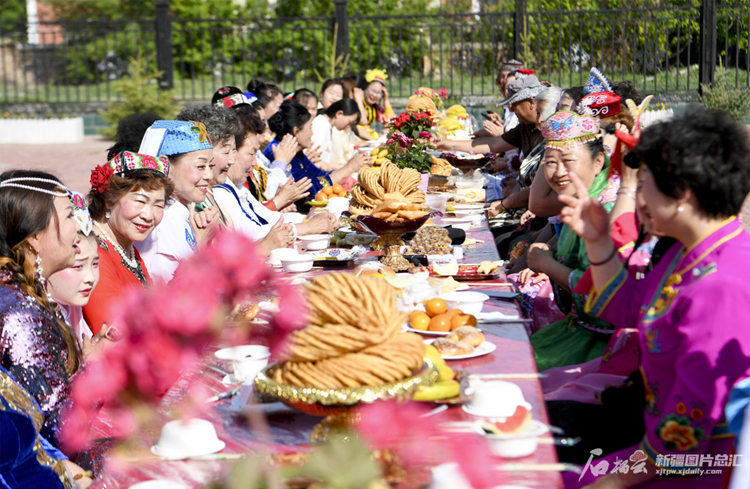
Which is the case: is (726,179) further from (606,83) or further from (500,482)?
(606,83)

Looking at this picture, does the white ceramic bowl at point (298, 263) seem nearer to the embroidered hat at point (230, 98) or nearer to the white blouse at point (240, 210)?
the white blouse at point (240, 210)

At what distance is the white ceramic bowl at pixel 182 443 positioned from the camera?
1711 mm

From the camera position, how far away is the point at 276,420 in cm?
188

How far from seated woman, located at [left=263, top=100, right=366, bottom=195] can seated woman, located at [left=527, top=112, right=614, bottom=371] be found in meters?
3.29

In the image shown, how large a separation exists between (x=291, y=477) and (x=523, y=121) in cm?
544

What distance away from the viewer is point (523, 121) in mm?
6273

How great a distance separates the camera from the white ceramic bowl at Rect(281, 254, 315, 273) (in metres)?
3.50

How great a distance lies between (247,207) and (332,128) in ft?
12.6

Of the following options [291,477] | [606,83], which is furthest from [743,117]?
[291,477]

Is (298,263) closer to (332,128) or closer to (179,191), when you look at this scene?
(179,191)

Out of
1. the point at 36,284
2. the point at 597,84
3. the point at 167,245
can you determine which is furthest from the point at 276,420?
the point at 597,84

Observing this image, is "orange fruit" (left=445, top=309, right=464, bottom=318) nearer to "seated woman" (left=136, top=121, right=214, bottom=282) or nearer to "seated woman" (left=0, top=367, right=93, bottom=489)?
"seated woman" (left=0, top=367, right=93, bottom=489)

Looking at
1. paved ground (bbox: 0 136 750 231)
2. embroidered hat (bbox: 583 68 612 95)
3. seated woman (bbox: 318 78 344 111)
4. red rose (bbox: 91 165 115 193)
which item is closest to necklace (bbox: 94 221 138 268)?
red rose (bbox: 91 165 115 193)

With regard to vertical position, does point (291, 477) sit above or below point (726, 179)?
below
